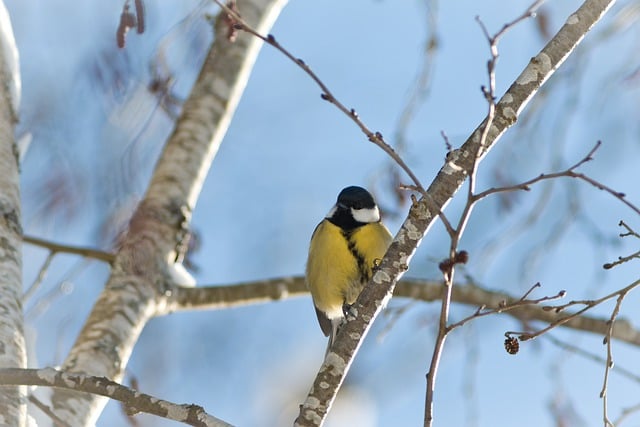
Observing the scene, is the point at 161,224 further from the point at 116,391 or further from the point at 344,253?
the point at 116,391

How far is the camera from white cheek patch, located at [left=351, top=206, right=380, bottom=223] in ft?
11.6

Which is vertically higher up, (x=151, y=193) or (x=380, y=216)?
(x=380, y=216)

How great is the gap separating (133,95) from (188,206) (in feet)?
3.03

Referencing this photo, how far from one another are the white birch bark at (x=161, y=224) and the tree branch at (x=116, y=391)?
52 centimetres

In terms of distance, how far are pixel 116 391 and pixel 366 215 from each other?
74.3 inches

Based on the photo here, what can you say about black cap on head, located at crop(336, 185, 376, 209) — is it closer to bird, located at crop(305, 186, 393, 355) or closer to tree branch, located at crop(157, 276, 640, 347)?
bird, located at crop(305, 186, 393, 355)

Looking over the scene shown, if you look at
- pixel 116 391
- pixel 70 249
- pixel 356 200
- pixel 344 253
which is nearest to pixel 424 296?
pixel 344 253

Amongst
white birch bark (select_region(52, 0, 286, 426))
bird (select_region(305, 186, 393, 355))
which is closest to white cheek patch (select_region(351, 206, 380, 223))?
bird (select_region(305, 186, 393, 355))

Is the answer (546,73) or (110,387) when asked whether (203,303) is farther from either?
(546,73)

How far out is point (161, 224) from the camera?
3.16 m

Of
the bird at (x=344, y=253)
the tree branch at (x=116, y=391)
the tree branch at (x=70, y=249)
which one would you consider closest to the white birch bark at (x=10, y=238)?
the tree branch at (x=116, y=391)

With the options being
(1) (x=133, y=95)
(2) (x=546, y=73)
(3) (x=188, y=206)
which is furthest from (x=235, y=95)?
(2) (x=546, y=73)

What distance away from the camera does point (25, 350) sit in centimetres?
218

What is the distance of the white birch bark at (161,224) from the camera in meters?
2.53
